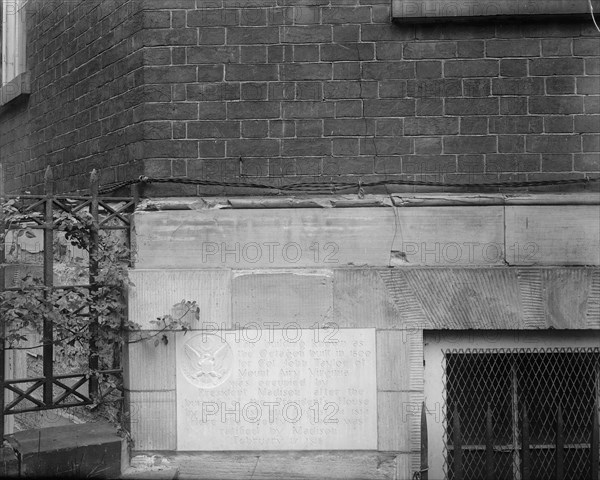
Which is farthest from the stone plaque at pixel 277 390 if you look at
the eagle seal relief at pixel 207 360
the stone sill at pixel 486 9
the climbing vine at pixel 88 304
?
the stone sill at pixel 486 9

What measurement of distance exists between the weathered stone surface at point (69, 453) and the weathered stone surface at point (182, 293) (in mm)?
803

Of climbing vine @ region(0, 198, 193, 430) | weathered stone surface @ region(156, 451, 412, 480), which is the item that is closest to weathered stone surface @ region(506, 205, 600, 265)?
weathered stone surface @ region(156, 451, 412, 480)

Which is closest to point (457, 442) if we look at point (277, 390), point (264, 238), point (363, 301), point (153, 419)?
point (363, 301)

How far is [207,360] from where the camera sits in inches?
198

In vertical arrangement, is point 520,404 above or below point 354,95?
below

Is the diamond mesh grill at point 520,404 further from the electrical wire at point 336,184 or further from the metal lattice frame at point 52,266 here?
the metal lattice frame at point 52,266

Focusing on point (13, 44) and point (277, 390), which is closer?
point (277, 390)

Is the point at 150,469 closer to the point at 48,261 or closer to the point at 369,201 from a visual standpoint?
the point at 48,261

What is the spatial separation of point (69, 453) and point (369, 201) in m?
2.56

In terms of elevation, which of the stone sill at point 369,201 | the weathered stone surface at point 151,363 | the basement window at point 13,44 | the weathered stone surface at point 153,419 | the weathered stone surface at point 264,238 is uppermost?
the basement window at point 13,44

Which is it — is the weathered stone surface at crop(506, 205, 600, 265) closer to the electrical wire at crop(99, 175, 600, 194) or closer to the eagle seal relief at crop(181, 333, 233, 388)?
the electrical wire at crop(99, 175, 600, 194)

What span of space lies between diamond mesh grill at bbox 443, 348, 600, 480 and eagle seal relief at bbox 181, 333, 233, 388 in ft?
5.10

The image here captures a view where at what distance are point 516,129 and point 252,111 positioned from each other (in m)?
1.85

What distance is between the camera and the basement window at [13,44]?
24.2ft
